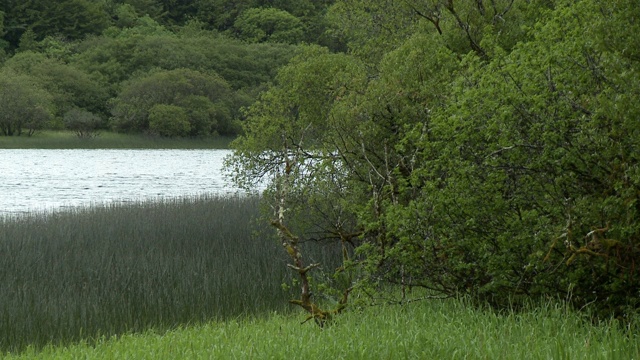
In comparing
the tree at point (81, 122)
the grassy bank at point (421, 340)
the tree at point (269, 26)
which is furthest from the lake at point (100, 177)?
the tree at point (269, 26)

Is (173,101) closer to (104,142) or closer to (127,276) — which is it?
(104,142)

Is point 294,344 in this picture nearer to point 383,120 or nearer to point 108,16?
point 383,120

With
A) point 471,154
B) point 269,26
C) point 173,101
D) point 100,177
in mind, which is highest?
point 269,26

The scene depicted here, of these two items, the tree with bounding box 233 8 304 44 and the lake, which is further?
the tree with bounding box 233 8 304 44

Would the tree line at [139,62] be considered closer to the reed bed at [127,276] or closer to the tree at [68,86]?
the tree at [68,86]

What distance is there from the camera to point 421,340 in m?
6.27

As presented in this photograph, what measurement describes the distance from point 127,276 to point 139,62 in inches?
2194

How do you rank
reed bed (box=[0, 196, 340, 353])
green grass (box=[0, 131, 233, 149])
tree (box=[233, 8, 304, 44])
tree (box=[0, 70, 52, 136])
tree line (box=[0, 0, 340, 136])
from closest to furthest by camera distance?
reed bed (box=[0, 196, 340, 353]), tree (box=[0, 70, 52, 136]), green grass (box=[0, 131, 233, 149]), tree line (box=[0, 0, 340, 136]), tree (box=[233, 8, 304, 44])

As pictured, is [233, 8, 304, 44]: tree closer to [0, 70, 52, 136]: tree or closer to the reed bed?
[0, 70, 52, 136]: tree

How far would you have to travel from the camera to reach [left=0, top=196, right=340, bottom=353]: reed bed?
32.4 feet

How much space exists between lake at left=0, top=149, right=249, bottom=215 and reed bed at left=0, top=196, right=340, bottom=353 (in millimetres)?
6737

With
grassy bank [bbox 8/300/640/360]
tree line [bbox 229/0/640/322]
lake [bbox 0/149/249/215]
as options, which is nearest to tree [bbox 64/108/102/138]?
lake [bbox 0/149/249/215]

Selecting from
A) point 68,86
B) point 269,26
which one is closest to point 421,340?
point 68,86

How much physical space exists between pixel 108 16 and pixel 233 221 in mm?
72236
